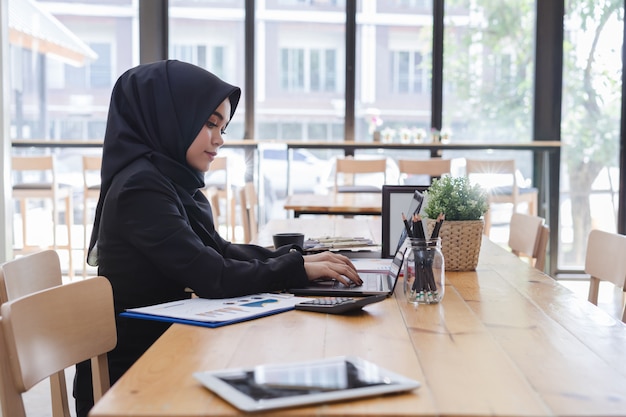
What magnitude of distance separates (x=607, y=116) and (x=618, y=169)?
42 cm

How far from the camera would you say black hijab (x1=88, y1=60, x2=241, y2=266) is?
191 cm

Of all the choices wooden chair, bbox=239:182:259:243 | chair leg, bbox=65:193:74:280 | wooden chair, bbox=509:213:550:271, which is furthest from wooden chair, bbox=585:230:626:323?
chair leg, bbox=65:193:74:280

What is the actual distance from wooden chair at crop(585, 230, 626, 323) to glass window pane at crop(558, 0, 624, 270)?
4.12m

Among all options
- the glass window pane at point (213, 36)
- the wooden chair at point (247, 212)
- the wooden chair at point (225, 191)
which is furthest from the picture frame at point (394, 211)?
the glass window pane at point (213, 36)

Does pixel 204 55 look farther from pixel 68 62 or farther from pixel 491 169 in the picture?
pixel 491 169

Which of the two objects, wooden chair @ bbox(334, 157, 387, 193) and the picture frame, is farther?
wooden chair @ bbox(334, 157, 387, 193)

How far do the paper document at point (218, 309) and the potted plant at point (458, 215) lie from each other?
1.83ft

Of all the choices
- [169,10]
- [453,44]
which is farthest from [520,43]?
[169,10]

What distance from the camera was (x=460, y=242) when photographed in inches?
82.0

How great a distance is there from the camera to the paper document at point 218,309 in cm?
143

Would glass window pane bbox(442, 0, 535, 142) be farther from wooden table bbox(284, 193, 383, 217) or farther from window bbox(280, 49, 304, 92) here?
wooden table bbox(284, 193, 383, 217)

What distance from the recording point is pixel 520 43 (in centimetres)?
654

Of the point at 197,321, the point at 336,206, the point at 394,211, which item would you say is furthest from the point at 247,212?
the point at 197,321

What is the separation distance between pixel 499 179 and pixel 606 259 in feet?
12.7
